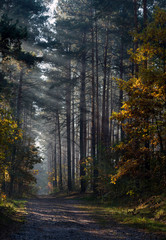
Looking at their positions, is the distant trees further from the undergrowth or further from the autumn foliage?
the undergrowth

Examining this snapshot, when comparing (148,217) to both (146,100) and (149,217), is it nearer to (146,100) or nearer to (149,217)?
(149,217)

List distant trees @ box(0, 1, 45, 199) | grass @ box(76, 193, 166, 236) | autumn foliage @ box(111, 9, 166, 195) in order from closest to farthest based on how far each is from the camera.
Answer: grass @ box(76, 193, 166, 236)
distant trees @ box(0, 1, 45, 199)
autumn foliage @ box(111, 9, 166, 195)

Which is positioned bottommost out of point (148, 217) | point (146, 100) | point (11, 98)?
point (148, 217)

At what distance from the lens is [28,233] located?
7.66 metres

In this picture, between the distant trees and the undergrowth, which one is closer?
the undergrowth

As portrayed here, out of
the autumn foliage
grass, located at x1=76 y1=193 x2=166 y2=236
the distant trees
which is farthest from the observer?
the autumn foliage

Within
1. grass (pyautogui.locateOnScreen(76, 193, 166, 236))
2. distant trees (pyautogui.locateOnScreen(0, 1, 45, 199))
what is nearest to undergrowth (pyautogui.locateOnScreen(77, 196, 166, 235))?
grass (pyautogui.locateOnScreen(76, 193, 166, 236))

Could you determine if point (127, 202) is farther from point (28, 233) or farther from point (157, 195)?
point (28, 233)

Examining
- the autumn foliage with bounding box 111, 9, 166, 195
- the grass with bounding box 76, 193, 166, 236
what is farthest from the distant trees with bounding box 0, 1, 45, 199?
Answer: the grass with bounding box 76, 193, 166, 236

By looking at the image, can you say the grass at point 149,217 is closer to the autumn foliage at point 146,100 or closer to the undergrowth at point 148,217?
the undergrowth at point 148,217

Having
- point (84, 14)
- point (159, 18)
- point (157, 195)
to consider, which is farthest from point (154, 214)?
point (84, 14)

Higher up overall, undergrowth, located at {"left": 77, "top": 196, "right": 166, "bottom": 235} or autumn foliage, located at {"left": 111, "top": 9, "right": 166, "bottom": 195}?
autumn foliage, located at {"left": 111, "top": 9, "right": 166, "bottom": 195}

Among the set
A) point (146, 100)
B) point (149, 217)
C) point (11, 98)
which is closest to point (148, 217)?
point (149, 217)

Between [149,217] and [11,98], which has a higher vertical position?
[11,98]
